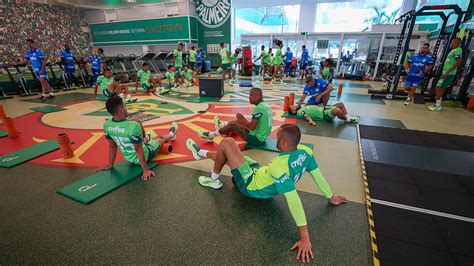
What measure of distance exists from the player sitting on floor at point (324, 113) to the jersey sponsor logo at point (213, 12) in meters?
11.5

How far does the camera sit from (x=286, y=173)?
162 centimetres

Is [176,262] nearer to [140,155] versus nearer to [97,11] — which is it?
[140,155]

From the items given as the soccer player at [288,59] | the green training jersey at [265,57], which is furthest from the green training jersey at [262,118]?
the soccer player at [288,59]

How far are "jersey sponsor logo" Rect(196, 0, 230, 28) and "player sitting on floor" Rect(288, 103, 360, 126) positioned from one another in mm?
11459

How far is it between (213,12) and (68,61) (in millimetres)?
9042

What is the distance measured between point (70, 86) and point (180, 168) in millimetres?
9589

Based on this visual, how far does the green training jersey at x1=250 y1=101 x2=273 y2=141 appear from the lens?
327 centimetres

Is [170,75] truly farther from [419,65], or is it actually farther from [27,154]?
[419,65]

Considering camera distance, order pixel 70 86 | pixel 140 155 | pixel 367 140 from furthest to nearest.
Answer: pixel 70 86, pixel 367 140, pixel 140 155

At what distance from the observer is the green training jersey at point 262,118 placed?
3.27 m

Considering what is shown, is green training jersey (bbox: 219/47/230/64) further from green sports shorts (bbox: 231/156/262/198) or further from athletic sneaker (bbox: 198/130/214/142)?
green sports shorts (bbox: 231/156/262/198)

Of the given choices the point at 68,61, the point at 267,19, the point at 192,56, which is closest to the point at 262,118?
the point at 68,61

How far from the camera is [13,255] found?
5.66ft

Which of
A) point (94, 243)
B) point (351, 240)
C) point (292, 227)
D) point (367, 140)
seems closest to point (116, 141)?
point (94, 243)
